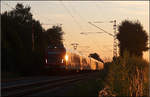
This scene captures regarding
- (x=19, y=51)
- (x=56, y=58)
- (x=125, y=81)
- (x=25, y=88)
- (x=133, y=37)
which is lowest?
(x=25, y=88)

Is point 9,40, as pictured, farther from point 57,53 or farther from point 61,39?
point 61,39

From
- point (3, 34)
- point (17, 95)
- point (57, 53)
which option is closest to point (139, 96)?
point (17, 95)

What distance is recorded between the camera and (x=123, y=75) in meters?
16.5

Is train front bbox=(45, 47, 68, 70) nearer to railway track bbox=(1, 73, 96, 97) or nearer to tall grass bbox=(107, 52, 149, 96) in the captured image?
railway track bbox=(1, 73, 96, 97)

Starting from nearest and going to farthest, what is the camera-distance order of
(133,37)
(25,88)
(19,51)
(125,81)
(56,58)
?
(125,81), (25,88), (56,58), (19,51), (133,37)

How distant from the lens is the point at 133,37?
6681 centimetres

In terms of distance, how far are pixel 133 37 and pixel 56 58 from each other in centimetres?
2739

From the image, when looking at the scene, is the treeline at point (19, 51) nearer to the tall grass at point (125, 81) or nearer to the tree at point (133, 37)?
the tree at point (133, 37)

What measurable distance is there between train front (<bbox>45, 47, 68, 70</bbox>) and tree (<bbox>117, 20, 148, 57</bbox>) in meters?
23.3

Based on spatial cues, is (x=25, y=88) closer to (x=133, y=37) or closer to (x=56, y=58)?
(x=56, y=58)

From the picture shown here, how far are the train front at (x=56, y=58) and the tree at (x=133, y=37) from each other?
919 inches

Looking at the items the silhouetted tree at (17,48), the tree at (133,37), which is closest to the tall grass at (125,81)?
the silhouetted tree at (17,48)

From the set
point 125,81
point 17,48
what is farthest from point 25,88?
point 17,48

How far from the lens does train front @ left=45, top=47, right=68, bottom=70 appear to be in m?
41.8
